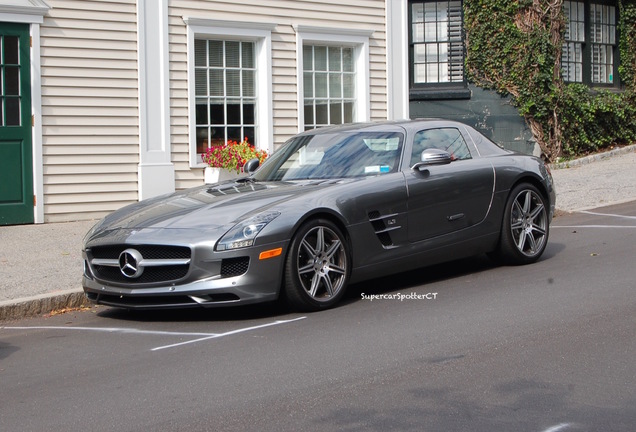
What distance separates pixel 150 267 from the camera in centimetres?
A: 711

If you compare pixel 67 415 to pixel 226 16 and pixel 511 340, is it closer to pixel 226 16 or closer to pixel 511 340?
pixel 511 340

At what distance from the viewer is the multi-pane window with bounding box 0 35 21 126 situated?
12680mm

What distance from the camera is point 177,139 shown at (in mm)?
14281

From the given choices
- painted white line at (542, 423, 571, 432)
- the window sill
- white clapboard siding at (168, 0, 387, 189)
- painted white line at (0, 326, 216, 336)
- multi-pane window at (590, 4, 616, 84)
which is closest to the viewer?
painted white line at (542, 423, 571, 432)

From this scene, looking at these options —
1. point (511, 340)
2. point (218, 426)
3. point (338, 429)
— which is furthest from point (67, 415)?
point (511, 340)

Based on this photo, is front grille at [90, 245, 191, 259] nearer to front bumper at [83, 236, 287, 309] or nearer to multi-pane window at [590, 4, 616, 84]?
front bumper at [83, 236, 287, 309]

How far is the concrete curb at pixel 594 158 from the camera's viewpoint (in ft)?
61.7

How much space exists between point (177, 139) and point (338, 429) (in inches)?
405

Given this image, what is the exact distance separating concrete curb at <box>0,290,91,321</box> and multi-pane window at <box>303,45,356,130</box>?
833 centimetres

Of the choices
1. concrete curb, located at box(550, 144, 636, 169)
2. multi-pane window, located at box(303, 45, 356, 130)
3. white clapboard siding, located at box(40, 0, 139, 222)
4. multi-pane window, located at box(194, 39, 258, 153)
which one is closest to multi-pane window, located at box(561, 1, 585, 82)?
concrete curb, located at box(550, 144, 636, 169)

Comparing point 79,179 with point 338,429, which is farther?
point 79,179

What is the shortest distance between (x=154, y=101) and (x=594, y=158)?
9.81m
